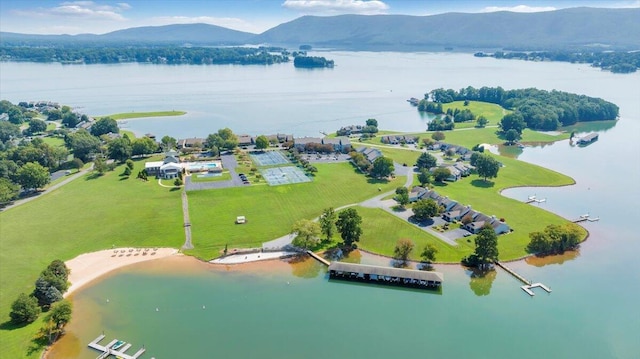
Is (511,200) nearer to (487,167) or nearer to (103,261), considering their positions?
(487,167)

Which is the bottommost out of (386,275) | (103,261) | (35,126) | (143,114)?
(386,275)

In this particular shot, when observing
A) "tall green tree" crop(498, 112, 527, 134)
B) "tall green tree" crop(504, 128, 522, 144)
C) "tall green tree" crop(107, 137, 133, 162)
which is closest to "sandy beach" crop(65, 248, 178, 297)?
"tall green tree" crop(107, 137, 133, 162)

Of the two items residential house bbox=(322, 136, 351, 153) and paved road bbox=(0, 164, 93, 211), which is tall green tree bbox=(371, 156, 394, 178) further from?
paved road bbox=(0, 164, 93, 211)

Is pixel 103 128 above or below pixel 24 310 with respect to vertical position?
above

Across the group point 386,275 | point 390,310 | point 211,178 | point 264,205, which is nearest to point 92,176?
point 211,178

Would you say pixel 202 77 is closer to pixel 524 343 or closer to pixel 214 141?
pixel 214 141

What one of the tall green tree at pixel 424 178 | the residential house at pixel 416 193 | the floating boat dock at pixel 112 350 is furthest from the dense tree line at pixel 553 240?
the floating boat dock at pixel 112 350

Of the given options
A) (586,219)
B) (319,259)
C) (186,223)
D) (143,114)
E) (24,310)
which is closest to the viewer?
(24,310)
